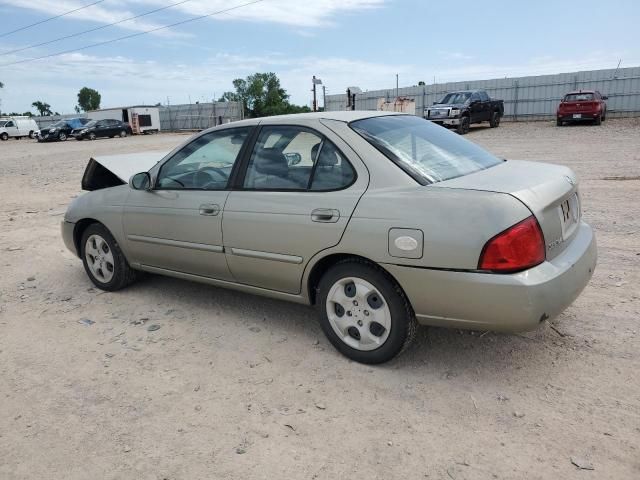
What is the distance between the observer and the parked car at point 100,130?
37431mm

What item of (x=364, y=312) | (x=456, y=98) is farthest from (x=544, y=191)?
(x=456, y=98)

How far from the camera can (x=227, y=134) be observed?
4070 mm

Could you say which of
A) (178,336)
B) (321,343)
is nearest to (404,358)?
(321,343)

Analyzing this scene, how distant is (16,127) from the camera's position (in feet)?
145

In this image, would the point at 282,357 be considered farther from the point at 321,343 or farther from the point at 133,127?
the point at 133,127

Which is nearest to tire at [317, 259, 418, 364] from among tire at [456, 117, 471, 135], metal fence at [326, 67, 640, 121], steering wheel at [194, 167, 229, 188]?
steering wheel at [194, 167, 229, 188]

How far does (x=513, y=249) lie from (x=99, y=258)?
3.81m

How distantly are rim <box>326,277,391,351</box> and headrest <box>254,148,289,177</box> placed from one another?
0.92m

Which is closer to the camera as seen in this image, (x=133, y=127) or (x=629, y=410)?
(x=629, y=410)

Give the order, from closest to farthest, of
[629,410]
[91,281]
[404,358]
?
[629,410] → [404,358] → [91,281]

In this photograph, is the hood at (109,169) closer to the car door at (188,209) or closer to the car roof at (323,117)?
the car door at (188,209)

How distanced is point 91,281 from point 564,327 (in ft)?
14.1

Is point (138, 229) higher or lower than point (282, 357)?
higher

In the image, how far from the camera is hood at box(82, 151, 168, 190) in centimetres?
519
